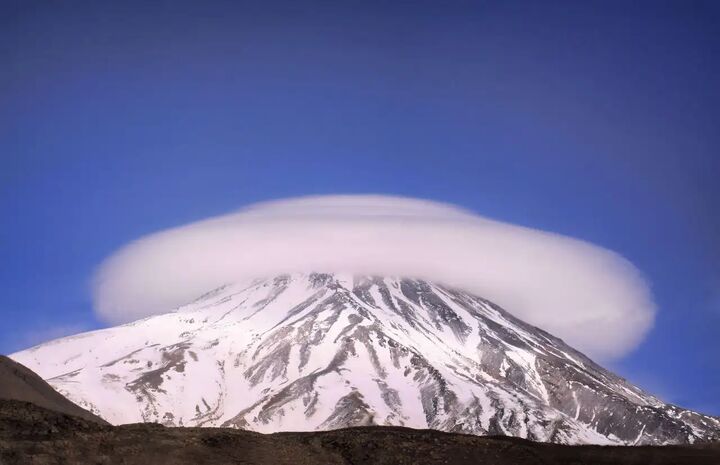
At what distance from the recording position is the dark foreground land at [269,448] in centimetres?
4828

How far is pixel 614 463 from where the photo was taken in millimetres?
52406

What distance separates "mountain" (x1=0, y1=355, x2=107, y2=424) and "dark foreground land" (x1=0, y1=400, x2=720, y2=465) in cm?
1179

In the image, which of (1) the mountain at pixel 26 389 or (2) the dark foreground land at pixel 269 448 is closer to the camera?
(2) the dark foreground land at pixel 269 448

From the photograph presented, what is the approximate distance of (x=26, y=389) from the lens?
67.1 metres

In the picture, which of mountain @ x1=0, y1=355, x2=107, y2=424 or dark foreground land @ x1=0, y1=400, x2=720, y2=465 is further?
mountain @ x1=0, y1=355, x2=107, y2=424

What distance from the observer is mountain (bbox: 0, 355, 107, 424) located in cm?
6462

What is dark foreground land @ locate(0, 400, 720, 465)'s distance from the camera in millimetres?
48281

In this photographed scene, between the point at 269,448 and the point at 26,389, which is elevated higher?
the point at 26,389

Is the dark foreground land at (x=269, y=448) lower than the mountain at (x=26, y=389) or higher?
lower

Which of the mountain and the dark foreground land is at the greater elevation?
the mountain

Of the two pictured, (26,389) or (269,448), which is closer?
(269,448)

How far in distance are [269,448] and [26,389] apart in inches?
986

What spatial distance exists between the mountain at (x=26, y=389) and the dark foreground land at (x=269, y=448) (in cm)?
1179

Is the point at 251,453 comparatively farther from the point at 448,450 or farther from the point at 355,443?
the point at 448,450
